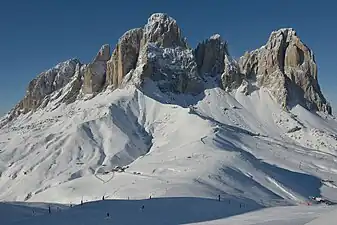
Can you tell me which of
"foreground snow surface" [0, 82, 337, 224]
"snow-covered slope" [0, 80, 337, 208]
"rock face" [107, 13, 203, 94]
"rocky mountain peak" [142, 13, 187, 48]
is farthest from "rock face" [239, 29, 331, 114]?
"rocky mountain peak" [142, 13, 187, 48]

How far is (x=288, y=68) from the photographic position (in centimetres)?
19250

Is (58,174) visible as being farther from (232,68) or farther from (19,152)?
(232,68)

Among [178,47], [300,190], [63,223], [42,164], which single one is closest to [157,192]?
[63,223]

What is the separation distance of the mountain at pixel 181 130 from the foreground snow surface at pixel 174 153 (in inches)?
15.5

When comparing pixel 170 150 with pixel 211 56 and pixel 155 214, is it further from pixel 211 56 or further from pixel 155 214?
pixel 155 214

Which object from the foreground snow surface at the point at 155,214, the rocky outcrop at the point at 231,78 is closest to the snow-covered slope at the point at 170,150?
the rocky outcrop at the point at 231,78

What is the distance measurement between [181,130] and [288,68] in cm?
7209

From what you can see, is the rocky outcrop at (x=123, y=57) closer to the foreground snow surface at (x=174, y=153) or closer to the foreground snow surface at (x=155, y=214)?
the foreground snow surface at (x=174, y=153)

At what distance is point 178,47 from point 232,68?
74.4 ft

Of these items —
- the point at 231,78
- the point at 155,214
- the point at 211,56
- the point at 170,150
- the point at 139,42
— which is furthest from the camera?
the point at 211,56

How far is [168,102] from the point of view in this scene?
167625mm

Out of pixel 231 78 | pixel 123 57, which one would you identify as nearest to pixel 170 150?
pixel 231 78

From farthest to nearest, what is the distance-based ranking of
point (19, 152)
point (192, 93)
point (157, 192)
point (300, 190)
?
point (192, 93) → point (19, 152) → point (300, 190) → point (157, 192)

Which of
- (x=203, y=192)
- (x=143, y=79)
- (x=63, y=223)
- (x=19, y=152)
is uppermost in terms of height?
(x=143, y=79)
